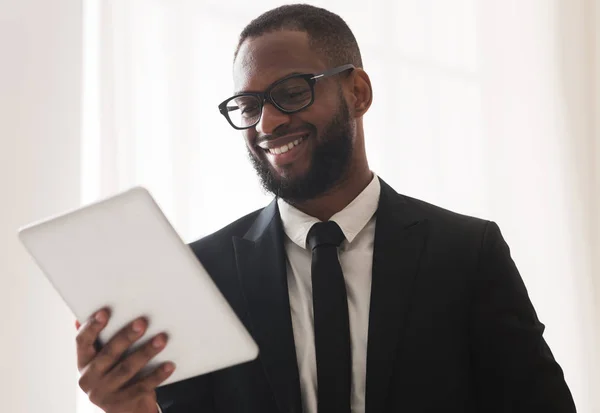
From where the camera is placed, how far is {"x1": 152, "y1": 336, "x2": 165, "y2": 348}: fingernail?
0.98 m

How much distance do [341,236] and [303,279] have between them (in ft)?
0.34

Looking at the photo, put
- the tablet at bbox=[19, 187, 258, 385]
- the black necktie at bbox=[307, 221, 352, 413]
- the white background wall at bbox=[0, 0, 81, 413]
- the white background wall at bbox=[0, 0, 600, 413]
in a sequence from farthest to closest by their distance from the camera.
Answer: the white background wall at bbox=[0, 0, 600, 413] → the white background wall at bbox=[0, 0, 81, 413] → the black necktie at bbox=[307, 221, 352, 413] → the tablet at bbox=[19, 187, 258, 385]

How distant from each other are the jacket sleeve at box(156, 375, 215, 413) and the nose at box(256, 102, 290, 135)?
0.45 metres

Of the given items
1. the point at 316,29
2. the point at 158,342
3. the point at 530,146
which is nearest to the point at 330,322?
the point at 158,342

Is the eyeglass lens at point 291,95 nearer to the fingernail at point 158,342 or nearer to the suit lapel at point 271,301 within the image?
the suit lapel at point 271,301

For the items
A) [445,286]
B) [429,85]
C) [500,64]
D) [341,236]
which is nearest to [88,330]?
[341,236]

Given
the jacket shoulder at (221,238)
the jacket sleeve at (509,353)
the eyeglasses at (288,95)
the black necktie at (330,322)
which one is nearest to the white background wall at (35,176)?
the jacket shoulder at (221,238)

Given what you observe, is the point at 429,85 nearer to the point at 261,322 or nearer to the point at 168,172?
the point at 168,172

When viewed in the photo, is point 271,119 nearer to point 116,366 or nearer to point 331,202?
point 331,202

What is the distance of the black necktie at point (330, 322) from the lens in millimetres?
1137

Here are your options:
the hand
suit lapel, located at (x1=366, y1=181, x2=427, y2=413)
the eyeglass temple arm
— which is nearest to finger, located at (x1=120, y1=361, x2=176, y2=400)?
the hand

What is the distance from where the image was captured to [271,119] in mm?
1242

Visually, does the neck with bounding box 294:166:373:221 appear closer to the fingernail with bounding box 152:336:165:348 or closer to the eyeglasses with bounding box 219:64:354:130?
the eyeglasses with bounding box 219:64:354:130

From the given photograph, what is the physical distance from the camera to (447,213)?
1.33 meters
